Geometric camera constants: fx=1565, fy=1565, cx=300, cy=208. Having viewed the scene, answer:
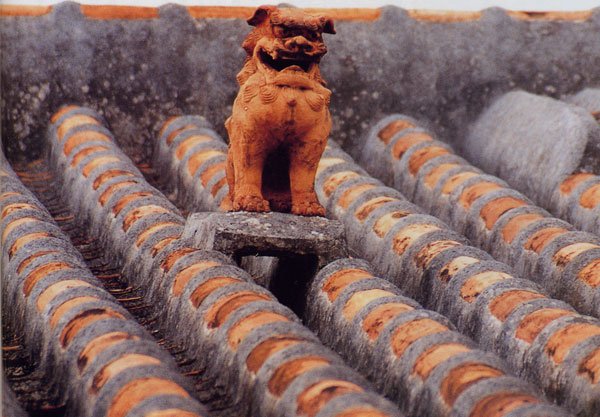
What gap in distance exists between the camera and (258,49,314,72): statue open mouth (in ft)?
27.6

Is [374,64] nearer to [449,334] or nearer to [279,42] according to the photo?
→ [279,42]

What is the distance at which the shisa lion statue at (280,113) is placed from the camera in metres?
8.39

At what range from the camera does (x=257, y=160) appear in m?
8.64

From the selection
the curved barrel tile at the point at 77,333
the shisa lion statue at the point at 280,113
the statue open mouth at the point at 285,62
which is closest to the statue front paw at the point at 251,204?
the shisa lion statue at the point at 280,113

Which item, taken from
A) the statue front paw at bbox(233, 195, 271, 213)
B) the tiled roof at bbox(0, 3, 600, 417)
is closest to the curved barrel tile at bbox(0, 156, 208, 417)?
the tiled roof at bbox(0, 3, 600, 417)

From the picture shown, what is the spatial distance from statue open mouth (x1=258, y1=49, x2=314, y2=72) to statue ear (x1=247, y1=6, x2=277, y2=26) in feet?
0.70

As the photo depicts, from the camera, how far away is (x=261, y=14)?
28.1ft

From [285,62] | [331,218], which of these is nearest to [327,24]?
[285,62]

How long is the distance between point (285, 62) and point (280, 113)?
28 centimetres

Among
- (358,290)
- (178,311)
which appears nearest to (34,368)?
(178,311)

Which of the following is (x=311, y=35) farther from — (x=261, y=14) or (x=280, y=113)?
(x=280, y=113)

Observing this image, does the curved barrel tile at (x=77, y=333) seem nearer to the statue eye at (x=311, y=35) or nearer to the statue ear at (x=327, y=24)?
the statue eye at (x=311, y=35)

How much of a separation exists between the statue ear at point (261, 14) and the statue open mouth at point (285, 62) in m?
0.21

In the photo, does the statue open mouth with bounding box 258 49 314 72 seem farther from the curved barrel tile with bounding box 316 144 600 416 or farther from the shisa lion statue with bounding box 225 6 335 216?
the curved barrel tile with bounding box 316 144 600 416
